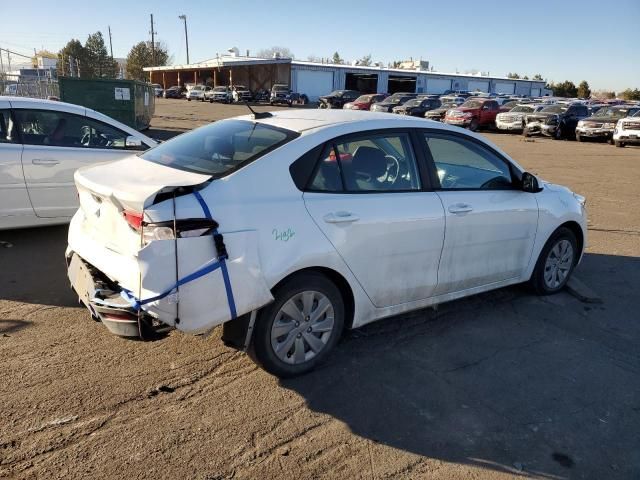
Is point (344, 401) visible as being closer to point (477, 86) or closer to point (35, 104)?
point (35, 104)

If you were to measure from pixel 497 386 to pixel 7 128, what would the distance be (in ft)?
18.2

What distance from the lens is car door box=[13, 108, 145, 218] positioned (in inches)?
234

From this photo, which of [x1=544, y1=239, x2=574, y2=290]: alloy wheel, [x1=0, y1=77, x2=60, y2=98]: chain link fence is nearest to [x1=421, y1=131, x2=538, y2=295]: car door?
[x1=544, y1=239, x2=574, y2=290]: alloy wheel

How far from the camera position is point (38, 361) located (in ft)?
11.9

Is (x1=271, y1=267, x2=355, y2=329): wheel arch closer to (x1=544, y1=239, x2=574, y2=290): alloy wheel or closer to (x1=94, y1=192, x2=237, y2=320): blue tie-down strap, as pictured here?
(x1=94, y1=192, x2=237, y2=320): blue tie-down strap

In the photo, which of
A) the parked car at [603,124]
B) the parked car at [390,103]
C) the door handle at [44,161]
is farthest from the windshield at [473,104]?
the door handle at [44,161]

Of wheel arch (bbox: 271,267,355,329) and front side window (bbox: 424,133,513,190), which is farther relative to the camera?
front side window (bbox: 424,133,513,190)

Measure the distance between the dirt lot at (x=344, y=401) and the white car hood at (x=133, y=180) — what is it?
3.86 feet

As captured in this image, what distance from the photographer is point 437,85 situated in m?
68.8

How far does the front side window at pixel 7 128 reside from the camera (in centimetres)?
585

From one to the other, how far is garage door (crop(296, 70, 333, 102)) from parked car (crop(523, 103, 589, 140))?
121 feet

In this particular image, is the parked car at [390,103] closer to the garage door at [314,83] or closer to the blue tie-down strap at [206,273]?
the garage door at [314,83]

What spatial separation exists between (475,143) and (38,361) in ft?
12.1

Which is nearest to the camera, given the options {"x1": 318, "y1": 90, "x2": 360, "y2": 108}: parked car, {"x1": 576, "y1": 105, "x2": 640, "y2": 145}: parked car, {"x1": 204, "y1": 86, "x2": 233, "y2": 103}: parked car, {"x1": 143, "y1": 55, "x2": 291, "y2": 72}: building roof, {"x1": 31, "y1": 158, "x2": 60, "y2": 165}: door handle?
{"x1": 31, "y1": 158, "x2": 60, "y2": 165}: door handle
